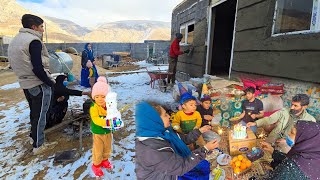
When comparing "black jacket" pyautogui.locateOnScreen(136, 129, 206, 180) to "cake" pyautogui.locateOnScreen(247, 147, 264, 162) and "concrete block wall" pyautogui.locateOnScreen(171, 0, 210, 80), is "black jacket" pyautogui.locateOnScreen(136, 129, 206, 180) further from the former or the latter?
"concrete block wall" pyautogui.locateOnScreen(171, 0, 210, 80)

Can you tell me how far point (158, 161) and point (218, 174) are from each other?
1.54 m

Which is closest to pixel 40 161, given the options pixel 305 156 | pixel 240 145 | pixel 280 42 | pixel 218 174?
pixel 218 174

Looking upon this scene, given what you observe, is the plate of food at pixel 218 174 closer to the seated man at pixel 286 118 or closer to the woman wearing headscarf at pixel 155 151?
the seated man at pixel 286 118

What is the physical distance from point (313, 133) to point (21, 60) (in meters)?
4.07

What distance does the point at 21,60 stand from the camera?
3412 millimetres

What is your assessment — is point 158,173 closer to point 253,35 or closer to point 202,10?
point 253,35

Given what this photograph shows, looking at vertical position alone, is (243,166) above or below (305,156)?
below

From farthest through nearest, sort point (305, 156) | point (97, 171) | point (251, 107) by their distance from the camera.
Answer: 1. point (251, 107)
2. point (97, 171)
3. point (305, 156)

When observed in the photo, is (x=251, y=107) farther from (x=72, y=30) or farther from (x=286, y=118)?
(x=72, y=30)

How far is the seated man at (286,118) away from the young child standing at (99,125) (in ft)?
8.01

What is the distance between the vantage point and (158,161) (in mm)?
1706

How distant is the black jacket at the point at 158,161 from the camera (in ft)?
5.60

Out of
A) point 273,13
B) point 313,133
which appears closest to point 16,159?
point 313,133

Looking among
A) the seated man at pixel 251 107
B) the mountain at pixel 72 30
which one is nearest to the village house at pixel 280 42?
the seated man at pixel 251 107
